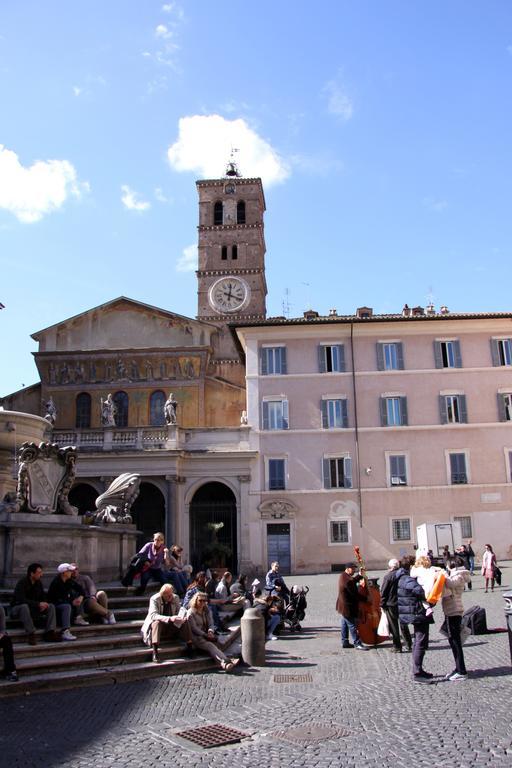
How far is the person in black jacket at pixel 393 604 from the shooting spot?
10.8 m

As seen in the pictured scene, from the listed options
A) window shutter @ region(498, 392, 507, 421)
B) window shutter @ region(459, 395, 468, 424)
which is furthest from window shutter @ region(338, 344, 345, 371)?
window shutter @ region(498, 392, 507, 421)

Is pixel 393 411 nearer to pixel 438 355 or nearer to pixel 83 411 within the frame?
pixel 438 355

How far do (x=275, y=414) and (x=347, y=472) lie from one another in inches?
164

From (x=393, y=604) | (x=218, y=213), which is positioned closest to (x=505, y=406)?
(x=393, y=604)

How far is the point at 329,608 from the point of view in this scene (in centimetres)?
1811

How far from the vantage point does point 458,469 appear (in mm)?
31312

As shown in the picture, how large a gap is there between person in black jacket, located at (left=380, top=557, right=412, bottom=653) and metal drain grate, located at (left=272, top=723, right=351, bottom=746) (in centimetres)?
417

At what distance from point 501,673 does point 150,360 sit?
31487 mm

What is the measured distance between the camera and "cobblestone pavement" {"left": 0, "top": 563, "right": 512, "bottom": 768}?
5.91 meters

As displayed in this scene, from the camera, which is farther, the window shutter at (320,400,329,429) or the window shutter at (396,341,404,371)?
the window shutter at (396,341,404,371)

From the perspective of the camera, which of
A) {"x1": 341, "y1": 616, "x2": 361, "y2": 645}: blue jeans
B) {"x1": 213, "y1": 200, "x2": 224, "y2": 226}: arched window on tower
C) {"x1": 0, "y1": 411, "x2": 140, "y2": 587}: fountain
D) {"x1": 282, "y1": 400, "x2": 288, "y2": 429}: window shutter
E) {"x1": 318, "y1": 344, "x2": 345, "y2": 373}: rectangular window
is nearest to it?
{"x1": 0, "y1": 411, "x2": 140, "y2": 587}: fountain

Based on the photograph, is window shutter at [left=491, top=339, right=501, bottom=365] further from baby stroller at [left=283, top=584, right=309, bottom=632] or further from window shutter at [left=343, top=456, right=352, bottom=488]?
baby stroller at [left=283, top=584, right=309, bottom=632]

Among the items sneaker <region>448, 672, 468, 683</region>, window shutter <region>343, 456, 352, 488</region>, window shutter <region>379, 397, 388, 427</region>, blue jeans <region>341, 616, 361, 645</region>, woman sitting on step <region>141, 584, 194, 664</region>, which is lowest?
sneaker <region>448, 672, 468, 683</region>

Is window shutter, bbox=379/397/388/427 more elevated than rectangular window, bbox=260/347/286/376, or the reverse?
rectangular window, bbox=260/347/286/376
